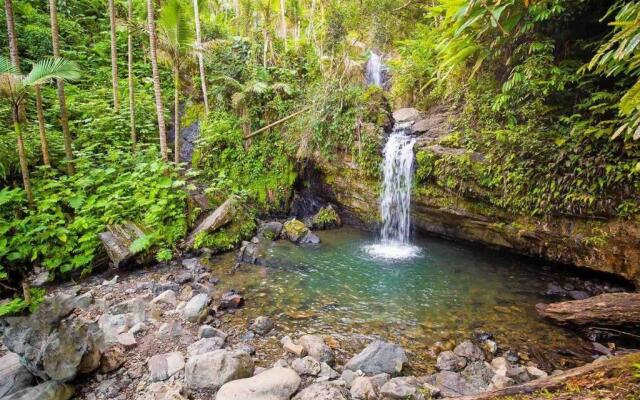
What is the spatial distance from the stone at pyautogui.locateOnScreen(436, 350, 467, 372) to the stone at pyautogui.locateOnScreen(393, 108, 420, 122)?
719 cm

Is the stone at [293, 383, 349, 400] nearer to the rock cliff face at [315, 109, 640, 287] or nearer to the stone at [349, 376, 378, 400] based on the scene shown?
the stone at [349, 376, 378, 400]

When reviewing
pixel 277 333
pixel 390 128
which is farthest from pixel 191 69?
pixel 277 333

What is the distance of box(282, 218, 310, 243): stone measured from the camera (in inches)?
335

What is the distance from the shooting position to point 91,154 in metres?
7.89

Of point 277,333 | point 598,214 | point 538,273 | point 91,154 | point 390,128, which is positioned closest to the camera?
point 277,333

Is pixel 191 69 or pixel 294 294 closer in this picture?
pixel 294 294

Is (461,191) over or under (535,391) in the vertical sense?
over

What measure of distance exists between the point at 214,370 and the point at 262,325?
1363 mm

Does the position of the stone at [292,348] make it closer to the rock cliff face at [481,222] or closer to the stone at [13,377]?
the stone at [13,377]

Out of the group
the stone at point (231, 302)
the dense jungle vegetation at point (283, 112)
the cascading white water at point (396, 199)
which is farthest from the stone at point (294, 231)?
the stone at point (231, 302)

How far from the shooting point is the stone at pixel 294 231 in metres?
8.52

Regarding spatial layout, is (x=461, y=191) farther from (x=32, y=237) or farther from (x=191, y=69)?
(x=191, y=69)

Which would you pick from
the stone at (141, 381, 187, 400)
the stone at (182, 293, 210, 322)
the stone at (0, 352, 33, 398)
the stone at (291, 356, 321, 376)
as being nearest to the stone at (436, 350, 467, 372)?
the stone at (291, 356, 321, 376)

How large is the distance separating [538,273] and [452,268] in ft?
5.73
